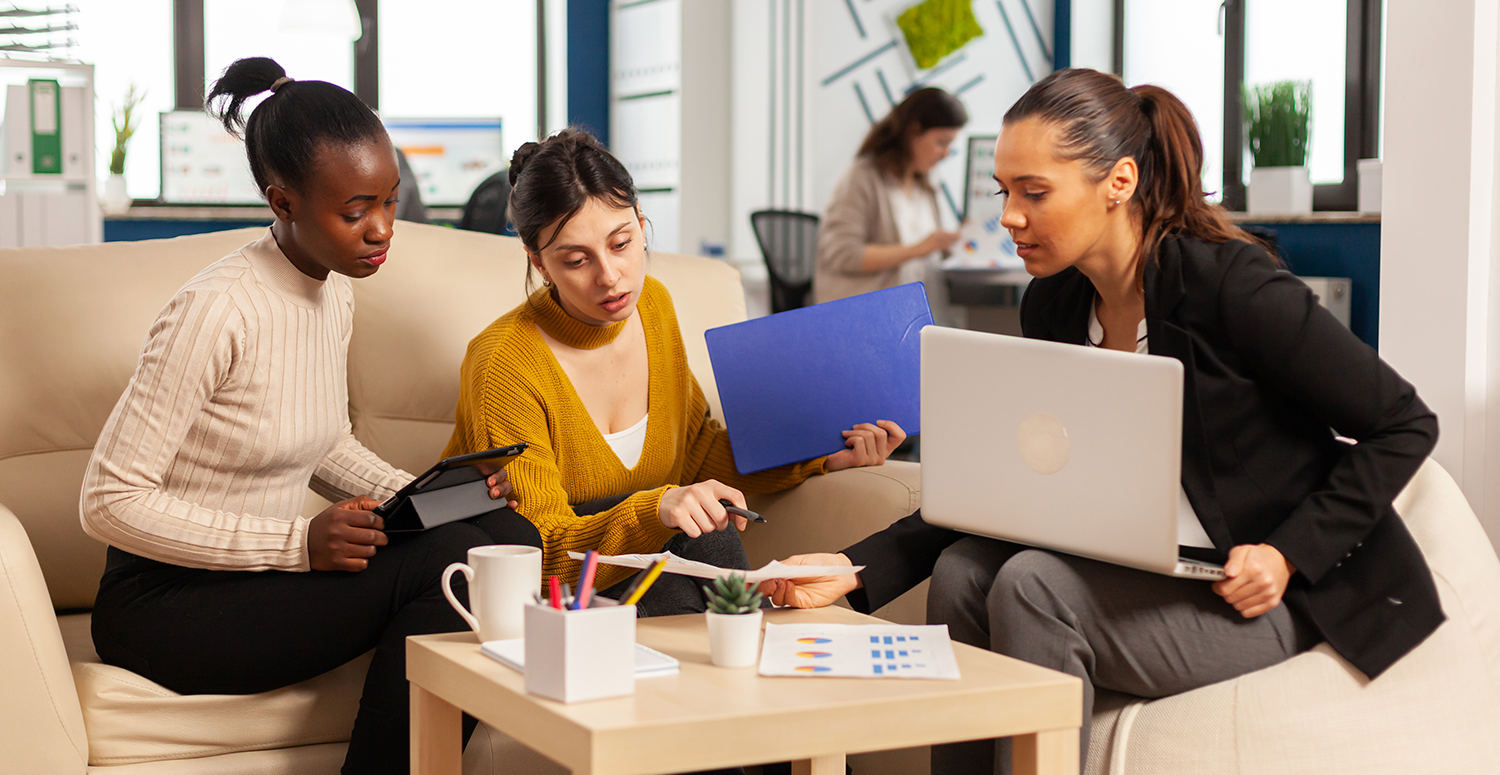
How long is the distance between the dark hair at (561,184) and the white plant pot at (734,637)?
705 millimetres

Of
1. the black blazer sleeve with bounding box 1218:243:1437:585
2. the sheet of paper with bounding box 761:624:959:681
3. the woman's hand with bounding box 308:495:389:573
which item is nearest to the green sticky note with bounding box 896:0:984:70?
the black blazer sleeve with bounding box 1218:243:1437:585

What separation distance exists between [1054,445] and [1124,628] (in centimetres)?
22

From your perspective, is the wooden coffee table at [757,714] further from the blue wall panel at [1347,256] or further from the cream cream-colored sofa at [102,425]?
the blue wall panel at [1347,256]

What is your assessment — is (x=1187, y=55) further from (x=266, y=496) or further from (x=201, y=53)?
(x=266, y=496)

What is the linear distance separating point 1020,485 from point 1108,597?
16 cm

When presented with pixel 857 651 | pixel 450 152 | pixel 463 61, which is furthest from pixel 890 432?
Answer: pixel 463 61

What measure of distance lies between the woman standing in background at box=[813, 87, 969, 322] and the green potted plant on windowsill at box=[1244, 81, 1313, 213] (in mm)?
958

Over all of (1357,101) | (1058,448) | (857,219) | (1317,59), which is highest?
(1317,59)

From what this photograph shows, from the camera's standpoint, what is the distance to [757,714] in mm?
954

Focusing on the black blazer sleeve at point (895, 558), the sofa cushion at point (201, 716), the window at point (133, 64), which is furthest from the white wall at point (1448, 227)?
the window at point (133, 64)

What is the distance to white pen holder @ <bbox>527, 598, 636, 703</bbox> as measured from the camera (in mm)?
970

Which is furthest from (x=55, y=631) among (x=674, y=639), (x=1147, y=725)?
(x=1147, y=725)

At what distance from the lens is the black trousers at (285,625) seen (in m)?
1.40

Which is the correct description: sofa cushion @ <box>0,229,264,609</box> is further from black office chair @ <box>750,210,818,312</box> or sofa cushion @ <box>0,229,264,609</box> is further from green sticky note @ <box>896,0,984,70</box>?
green sticky note @ <box>896,0,984,70</box>
